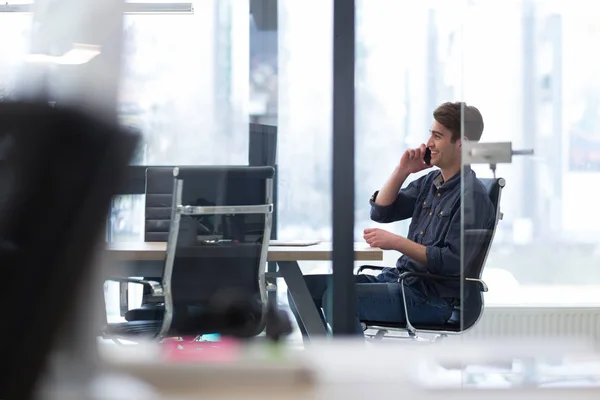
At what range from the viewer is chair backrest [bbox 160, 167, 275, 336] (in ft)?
9.57

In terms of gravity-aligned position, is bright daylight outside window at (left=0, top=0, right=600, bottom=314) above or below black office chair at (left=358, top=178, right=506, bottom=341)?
above

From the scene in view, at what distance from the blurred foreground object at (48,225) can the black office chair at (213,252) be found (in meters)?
2.39

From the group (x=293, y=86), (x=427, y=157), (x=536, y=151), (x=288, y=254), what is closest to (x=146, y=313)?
(x=288, y=254)

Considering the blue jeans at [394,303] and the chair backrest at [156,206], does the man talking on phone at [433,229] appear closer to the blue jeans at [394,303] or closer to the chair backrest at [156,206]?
the blue jeans at [394,303]

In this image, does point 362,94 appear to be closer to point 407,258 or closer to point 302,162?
point 302,162

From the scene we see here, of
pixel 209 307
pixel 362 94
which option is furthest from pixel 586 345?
pixel 362 94

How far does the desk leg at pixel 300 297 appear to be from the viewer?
3.15 meters

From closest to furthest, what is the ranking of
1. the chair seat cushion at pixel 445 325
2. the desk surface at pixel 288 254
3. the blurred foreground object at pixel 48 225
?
the blurred foreground object at pixel 48 225 → the chair seat cushion at pixel 445 325 → the desk surface at pixel 288 254

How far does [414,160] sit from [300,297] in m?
0.76

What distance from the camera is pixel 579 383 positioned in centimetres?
47

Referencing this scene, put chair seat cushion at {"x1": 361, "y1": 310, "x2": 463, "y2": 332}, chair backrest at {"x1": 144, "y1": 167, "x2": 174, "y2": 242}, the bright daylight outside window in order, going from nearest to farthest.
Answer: chair seat cushion at {"x1": 361, "y1": 310, "x2": 463, "y2": 332} → chair backrest at {"x1": 144, "y1": 167, "x2": 174, "y2": 242} → the bright daylight outside window

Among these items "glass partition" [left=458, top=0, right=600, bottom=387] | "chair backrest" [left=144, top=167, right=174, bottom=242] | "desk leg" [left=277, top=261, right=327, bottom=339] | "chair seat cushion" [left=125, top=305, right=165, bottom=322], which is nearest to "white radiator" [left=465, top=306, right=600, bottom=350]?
"glass partition" [left=458, top=0, right=600, bottom=387]

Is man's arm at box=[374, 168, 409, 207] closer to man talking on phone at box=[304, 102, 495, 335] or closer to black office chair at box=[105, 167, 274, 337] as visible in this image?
man talking on phone at box=[304, 102, 495, 335]

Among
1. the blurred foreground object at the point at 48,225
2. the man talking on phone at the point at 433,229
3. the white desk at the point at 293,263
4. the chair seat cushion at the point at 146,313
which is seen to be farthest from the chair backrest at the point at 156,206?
the blurred foreground object at the point at 48,225
